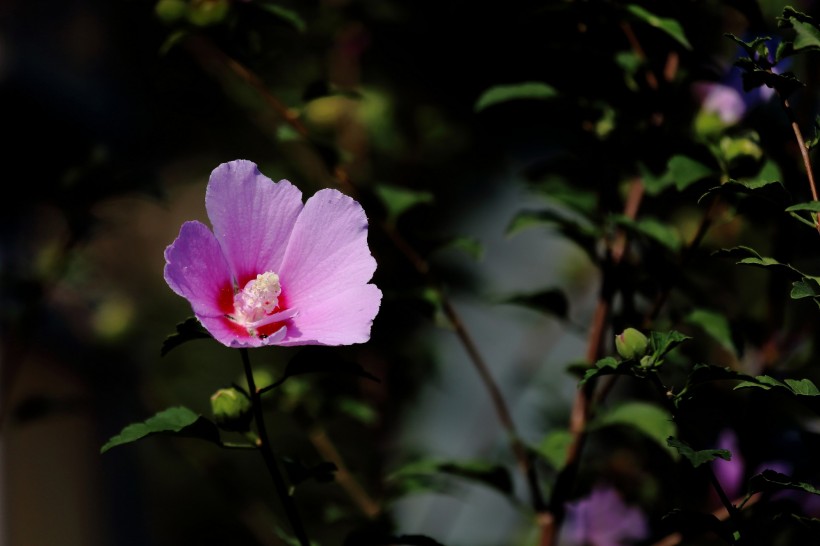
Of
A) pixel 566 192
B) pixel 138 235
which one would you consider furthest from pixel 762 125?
pixel 138 235

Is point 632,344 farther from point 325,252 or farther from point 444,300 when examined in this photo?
point 444,300

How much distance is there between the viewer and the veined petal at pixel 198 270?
606 mm

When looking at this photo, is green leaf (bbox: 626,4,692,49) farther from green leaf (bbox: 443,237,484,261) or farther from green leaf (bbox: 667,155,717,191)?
green leaf (bbox: 443,237,484,261)

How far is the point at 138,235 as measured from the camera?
232 centimetres

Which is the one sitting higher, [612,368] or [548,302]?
[612,368]

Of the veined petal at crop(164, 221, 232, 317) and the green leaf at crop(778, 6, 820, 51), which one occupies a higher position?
the green leaf at crop(778, 6, 820, 51)

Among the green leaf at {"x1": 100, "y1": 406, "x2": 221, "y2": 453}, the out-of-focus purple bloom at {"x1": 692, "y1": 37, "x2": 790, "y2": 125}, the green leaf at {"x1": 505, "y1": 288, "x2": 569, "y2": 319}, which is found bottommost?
the green leaf at {"x1": 505, "y1": 288, "x2": 569, "y2": 319}

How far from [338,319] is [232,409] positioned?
11 centimetres

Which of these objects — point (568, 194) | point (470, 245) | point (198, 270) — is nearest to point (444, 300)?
point (470, 245)

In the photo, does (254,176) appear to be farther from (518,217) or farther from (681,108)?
(681,108)

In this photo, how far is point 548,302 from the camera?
100cm

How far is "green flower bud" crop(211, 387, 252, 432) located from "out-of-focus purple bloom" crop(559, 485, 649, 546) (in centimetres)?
60

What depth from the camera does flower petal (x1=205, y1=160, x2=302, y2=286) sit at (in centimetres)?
65

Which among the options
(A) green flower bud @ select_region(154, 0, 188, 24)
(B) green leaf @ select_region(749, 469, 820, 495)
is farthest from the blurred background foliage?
(B) green leaf @ select_region(749, 469, 820, 495)
